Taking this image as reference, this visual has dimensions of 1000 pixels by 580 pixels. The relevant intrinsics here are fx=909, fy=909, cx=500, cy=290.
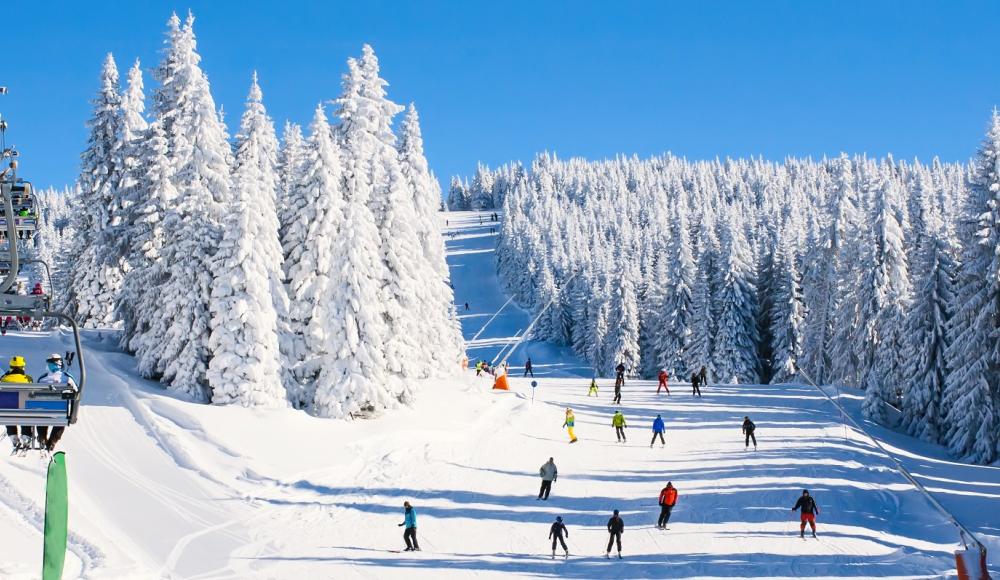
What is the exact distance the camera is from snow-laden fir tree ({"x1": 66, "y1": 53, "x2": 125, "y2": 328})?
146ft

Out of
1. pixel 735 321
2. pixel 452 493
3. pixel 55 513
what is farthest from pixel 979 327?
pixel 55 513

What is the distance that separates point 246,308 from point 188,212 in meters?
6.67

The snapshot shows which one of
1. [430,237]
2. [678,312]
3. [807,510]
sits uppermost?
[430,237]

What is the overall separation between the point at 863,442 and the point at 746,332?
3272 centimetres

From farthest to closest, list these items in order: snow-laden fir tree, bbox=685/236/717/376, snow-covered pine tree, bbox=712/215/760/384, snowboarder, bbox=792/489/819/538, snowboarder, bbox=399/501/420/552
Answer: snow-laden fir tree, bbox=685/236/717/376, snow-covered pine tree, bbox=712/215/760/384, snowboarder, bbox=792/489/819/538, snowboarder, bbox=399/501/420/552

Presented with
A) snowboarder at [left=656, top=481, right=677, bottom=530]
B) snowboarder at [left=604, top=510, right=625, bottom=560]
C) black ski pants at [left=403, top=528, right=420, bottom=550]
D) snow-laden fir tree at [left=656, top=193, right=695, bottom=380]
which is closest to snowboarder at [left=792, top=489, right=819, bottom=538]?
snowboarder at [left=656, top=481, right=677, bottom=530]

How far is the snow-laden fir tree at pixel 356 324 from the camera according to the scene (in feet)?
117

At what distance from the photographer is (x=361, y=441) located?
109 feet

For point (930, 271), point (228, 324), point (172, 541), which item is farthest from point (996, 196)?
point (172, 541)

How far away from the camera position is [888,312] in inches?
2018

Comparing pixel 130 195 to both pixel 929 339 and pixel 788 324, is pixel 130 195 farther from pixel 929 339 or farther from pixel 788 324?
pixel 788 324

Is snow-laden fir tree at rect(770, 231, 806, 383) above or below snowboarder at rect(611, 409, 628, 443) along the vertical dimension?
above

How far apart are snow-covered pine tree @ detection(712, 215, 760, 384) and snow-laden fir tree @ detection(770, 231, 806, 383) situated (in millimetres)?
1709

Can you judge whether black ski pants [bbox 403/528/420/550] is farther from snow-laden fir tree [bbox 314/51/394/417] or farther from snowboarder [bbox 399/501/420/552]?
snow-laden fir tree [bbox 314/51/394/417]
